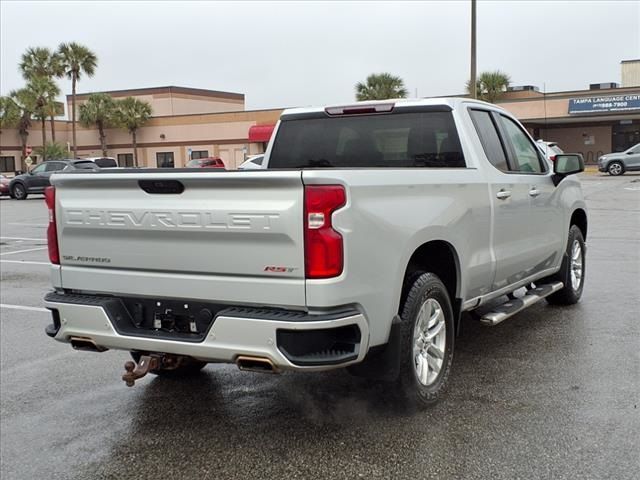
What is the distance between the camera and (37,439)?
168 inches

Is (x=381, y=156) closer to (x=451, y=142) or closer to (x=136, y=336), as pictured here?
(x=451, y=142)

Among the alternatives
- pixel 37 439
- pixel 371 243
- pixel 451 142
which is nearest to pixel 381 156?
pixel 451 142

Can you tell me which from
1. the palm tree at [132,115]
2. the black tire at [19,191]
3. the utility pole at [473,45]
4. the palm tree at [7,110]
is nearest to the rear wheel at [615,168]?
the utility pole at [473,45]

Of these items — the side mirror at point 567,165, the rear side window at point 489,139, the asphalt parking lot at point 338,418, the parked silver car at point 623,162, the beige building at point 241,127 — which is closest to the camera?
the asphalt parking lot at point 338,418

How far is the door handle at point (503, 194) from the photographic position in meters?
5.14

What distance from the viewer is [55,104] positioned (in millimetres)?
52688

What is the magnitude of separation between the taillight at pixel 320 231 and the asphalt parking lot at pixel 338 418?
1099mm

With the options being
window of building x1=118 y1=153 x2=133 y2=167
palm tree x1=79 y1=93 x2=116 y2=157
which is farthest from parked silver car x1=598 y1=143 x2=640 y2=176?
palm tree x1=79 y1=93 x2=116 y2=157

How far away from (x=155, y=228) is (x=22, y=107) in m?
53.1

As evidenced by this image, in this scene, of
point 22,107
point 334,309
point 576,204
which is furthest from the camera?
point 22,107

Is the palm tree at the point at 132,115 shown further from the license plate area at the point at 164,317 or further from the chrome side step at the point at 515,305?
the license plate area at the point at 164,317

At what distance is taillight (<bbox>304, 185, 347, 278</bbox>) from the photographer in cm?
341

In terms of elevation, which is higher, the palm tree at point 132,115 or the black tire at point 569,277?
the palm tree at point 132,115

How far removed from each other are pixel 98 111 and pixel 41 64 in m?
5.29
